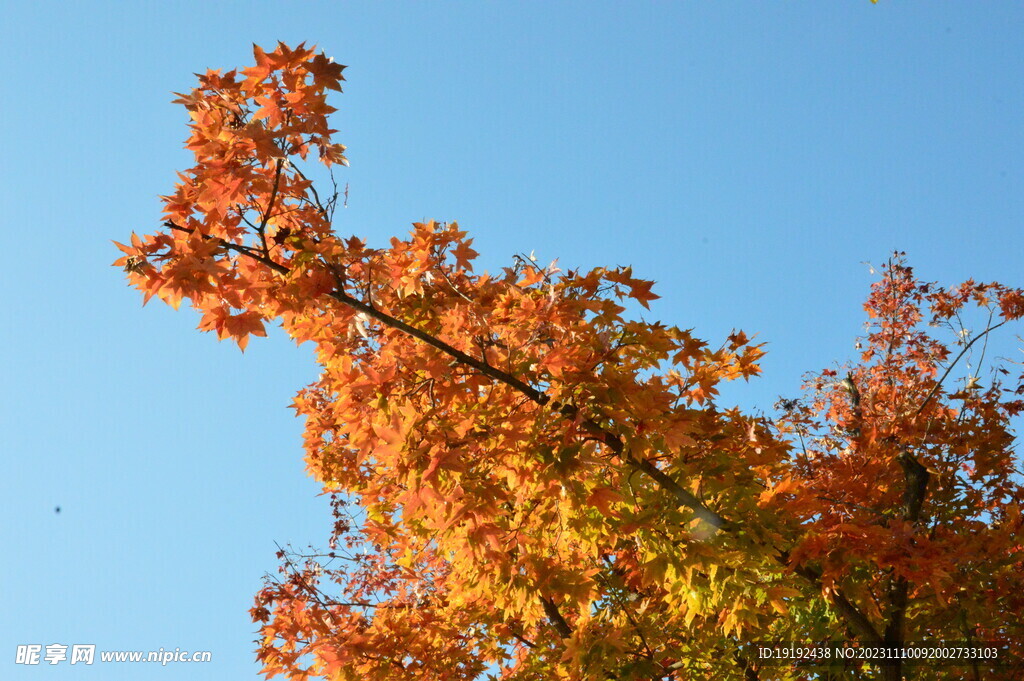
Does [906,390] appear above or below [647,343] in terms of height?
above

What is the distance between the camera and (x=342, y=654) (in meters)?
5.15

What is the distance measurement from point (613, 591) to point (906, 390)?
192 inches

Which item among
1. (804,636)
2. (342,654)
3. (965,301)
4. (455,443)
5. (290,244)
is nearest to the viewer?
(455,443)

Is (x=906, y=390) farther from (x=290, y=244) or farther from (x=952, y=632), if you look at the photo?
(x=290, y=244)

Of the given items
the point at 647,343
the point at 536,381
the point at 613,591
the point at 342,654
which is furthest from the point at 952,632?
the point at 342,654

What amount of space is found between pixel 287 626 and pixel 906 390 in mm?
7147

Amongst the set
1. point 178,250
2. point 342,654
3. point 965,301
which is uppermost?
point 965,301

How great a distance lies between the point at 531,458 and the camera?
3.98 m

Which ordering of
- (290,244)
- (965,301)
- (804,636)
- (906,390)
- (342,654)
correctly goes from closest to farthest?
(290,244), (342,654), (804,636), (906,390), (965,301)

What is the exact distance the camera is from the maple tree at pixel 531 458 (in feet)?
12.8

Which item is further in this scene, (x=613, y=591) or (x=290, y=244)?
(x=613, y=591)

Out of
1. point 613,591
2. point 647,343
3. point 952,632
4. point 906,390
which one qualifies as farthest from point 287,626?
point 906,390

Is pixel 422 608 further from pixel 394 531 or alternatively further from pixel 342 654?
pixel 342 654

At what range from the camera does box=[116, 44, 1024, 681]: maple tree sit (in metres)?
3.89
